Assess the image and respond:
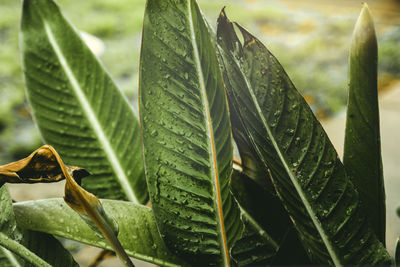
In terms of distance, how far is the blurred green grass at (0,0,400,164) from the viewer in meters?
1.50

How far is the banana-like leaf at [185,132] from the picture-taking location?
350 mm

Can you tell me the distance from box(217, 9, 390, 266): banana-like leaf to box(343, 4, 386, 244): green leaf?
0.05 meters

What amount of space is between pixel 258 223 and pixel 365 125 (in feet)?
0.51

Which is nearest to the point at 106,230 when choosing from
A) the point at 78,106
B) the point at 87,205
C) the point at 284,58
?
the point at 87,205

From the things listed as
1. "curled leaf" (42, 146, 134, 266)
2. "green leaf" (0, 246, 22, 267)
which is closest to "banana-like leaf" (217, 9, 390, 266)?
"curled leaf" (42, 146, 134, 266)

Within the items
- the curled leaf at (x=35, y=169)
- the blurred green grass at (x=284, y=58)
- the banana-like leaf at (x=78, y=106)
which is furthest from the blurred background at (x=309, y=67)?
the curled leaf at (x=35, y=169)

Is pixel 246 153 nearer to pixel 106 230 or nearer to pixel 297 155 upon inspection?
pixel 297 155

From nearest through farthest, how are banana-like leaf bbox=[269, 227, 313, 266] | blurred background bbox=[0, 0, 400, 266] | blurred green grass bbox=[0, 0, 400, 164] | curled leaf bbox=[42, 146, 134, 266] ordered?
curled leaf bbox=[42, 146, 134, 266] → banana-like leaf bbox=[269, 227, 313, 266] → blurred background bbox=[0, 0, 400, 266] → blurred green grass bbox=[0, 0, 400, 164]

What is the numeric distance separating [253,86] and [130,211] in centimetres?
19

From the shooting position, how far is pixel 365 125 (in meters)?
0.39

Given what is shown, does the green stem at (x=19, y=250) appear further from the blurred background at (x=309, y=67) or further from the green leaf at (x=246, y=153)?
the blurred background at (x=309, y=67)

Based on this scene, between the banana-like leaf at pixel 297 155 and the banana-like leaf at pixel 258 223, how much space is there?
0.05m

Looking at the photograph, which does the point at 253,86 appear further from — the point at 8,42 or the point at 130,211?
the point at 8,42

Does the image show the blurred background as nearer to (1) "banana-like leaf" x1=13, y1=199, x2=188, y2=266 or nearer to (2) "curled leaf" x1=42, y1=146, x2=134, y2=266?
(1) "banana-like leaf" x1=13, y1=199, x2=188, y2=266
